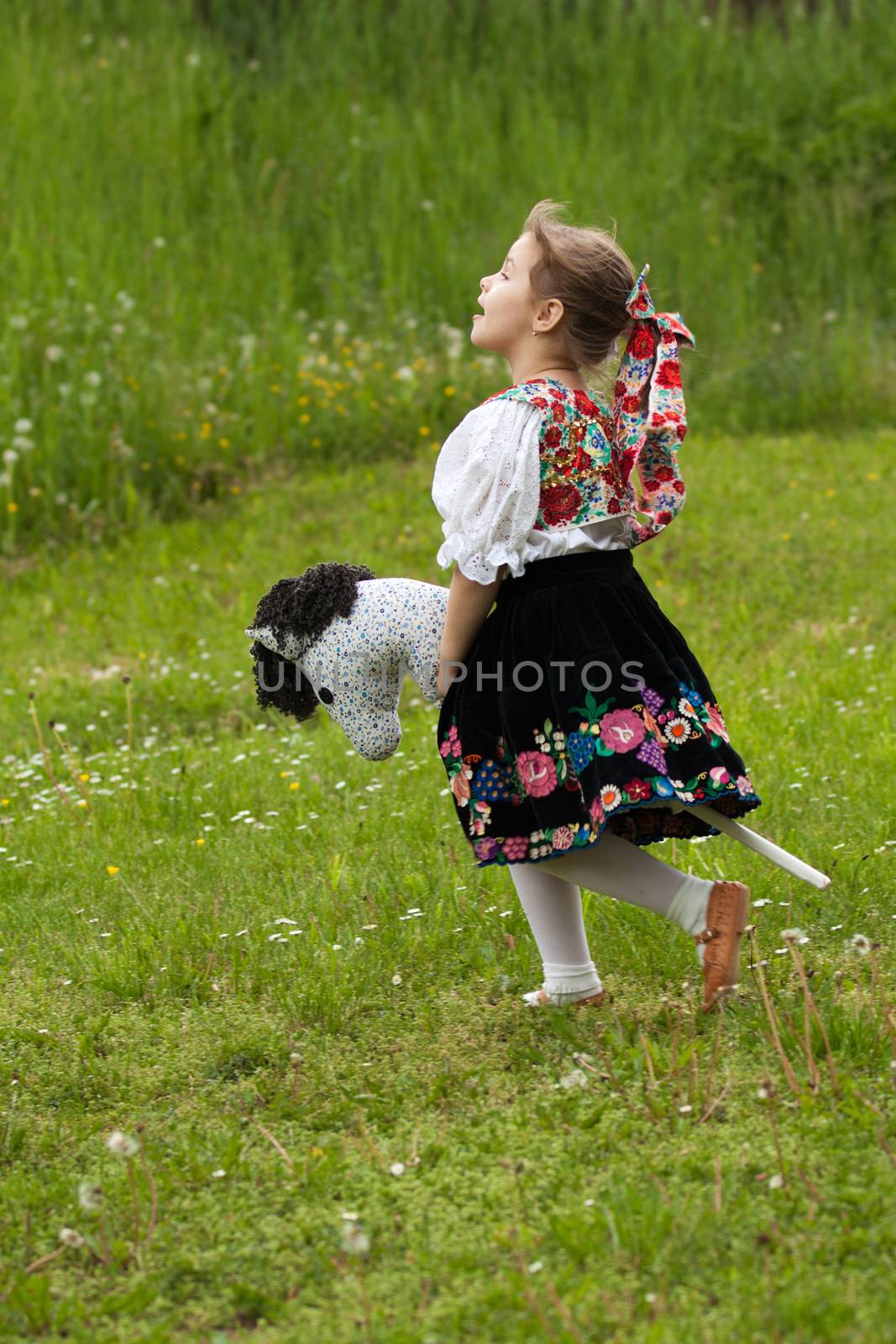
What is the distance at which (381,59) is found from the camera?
1305cm

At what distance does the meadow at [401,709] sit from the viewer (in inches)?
105

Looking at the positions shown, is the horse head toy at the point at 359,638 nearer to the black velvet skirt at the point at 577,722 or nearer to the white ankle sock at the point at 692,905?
the black velvet skirt at the point at 577,722

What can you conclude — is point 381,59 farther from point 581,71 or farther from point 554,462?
point 554,462

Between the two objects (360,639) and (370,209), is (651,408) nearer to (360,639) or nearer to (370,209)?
(360,639)

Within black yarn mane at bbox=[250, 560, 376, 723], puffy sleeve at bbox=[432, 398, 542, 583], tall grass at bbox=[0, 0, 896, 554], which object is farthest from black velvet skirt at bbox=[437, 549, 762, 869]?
tall grass at bbox=[0, 0, 896, 554]

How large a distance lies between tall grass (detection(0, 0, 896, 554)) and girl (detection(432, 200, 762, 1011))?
580 cm

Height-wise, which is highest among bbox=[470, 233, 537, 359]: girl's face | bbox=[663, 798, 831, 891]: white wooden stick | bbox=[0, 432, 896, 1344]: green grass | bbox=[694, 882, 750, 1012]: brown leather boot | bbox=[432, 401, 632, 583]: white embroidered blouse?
bbox=[470, 233, 537, 359]: girl's face

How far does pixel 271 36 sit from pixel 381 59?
93cm

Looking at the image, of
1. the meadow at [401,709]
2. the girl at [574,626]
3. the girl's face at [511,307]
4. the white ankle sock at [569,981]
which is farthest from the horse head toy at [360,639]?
the meadow at [401,709]

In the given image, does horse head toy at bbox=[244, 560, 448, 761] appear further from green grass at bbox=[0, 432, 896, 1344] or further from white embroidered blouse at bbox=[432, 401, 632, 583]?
green grass at bbox=[0, 432, 896, 1344]

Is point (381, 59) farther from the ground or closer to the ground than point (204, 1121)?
farther from the ground

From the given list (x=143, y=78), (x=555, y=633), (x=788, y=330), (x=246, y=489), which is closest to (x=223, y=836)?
(x=555, y=633)

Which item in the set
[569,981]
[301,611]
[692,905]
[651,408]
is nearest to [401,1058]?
[569,981]

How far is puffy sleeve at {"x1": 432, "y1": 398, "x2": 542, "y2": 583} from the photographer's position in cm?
316
